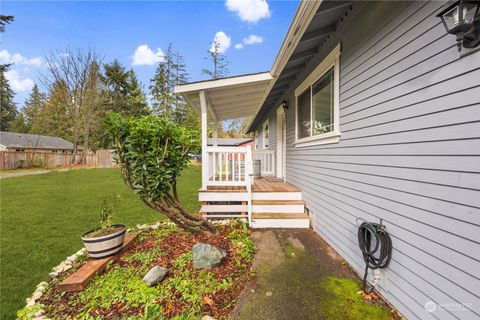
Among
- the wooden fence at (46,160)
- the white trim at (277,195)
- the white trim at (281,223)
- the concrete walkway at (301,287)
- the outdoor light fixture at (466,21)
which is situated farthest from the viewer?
the wooden fence at (46,160)

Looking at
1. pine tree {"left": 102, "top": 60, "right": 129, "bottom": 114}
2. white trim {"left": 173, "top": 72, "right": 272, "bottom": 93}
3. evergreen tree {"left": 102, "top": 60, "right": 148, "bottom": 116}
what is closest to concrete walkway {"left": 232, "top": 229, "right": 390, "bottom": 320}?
white trim {"left": 173, "top": 72, "right": 272, "bottom": 93}

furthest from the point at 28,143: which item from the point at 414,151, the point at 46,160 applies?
the point at 414,151

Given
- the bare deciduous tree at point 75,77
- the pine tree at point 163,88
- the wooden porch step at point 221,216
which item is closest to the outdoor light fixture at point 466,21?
the wooden porch step at point 221,216

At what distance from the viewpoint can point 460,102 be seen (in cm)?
136

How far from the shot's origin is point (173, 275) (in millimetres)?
2400

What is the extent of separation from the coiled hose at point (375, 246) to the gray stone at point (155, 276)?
221 cm

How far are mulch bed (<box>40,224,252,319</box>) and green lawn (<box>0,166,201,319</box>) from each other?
0.55 metres

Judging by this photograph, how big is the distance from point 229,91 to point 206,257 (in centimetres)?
376

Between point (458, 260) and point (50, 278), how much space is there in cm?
400

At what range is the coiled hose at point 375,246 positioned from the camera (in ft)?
6.47

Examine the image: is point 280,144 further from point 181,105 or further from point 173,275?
point 181,105

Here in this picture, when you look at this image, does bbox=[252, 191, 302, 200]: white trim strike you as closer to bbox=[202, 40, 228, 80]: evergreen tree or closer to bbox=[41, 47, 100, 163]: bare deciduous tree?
bbox=[202, 40, 228, 80]: evergreen tree

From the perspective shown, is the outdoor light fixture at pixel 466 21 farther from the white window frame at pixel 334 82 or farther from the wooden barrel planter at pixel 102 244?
the wooden barrel planter at pixel 102 244

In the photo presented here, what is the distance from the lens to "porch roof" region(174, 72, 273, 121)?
4176 millimetres
